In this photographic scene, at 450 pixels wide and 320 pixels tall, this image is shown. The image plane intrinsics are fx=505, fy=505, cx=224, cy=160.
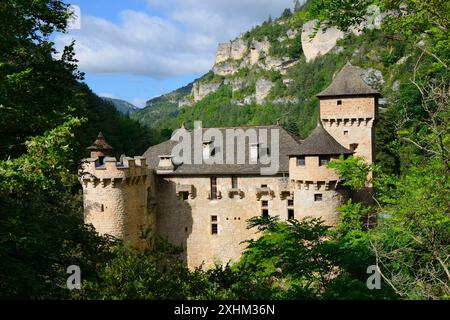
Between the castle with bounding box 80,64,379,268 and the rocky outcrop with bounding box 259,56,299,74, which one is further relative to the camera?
the rocky outcrop with bounding box 259,56,299,74

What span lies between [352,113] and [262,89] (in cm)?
13740

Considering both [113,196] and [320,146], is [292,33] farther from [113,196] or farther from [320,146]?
[113,196]

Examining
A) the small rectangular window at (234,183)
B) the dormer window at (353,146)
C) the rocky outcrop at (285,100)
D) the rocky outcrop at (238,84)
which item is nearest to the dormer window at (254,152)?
the small rectangular window at (234,183)

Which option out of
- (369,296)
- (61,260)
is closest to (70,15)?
(61,260)

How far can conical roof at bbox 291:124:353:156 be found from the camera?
27586 mm

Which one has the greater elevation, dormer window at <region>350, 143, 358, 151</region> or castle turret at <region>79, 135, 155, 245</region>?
dormer window at <region>350, 143, 358, 151</region>

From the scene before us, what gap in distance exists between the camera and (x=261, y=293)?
1398 centimetres

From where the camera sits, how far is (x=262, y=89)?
166750 mm

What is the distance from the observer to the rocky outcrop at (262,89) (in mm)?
164250

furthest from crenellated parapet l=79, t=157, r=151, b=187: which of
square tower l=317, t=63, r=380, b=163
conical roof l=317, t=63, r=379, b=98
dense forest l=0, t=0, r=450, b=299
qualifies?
dense forest l=0, t=0, r=450, b=299

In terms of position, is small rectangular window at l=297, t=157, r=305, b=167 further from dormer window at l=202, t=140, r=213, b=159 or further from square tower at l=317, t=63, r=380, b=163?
dormer window at l=202, t=140, r=213, b=159

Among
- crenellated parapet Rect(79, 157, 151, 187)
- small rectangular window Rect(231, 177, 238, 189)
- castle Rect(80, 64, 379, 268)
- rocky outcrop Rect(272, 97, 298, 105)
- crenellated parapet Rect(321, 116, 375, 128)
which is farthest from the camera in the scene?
rocky outcrop Rect(272, 97, 298, 105)
